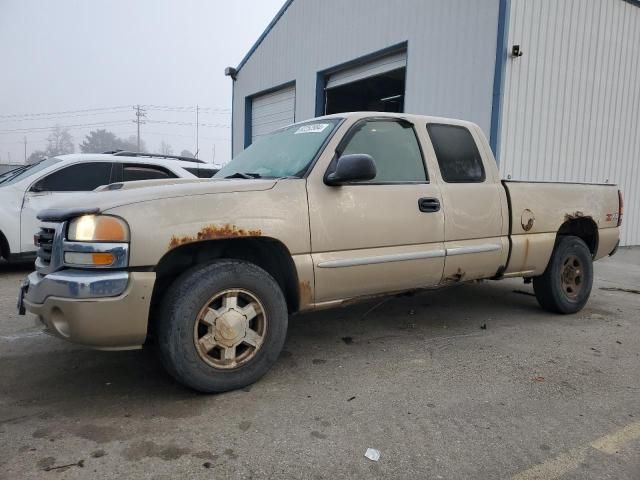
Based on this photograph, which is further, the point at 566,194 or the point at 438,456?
the point at 566,194

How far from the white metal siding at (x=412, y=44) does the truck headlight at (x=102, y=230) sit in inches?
295

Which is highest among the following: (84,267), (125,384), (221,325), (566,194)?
(566,194)

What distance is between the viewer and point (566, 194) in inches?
187

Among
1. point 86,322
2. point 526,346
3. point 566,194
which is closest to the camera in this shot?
point 86,322

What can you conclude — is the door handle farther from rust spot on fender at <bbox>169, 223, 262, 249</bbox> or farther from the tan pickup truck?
rust spot on fender at <bbox>169, 223, 262, 249</bbox>

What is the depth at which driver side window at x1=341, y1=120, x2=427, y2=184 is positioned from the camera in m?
3.65

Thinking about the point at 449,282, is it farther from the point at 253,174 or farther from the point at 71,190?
the point at 71,190

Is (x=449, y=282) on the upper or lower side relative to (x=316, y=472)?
upper

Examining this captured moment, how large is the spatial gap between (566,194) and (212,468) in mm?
4133

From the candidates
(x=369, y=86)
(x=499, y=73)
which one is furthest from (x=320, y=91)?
(x=499, y=73)

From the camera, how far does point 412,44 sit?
10125 millimetres

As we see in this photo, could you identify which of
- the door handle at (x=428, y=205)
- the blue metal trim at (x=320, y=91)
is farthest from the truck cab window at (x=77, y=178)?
the blue metal trim at (x=320, y=91)

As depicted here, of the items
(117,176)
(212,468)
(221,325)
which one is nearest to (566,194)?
Answer: (221,325)

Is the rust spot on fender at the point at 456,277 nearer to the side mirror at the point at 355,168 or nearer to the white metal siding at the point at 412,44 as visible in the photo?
the side mirror at the point at 355,168
